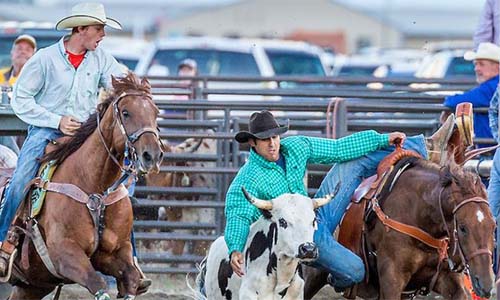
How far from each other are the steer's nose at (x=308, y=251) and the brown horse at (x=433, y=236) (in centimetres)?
92

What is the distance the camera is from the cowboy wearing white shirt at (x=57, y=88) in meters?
8.27

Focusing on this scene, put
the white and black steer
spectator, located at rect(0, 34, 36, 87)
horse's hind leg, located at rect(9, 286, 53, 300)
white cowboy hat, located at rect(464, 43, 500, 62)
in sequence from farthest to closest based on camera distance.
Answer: spectator, located at rect(0, 34, 36, 87)
white cowboy hat, located at rect(464, 43, 500, 62)
horse's hind leg, located at rect(9, 286, 53, 300)
the white and black steer

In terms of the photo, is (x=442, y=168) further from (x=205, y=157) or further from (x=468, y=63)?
(x=468, y=63)

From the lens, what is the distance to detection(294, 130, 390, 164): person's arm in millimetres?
7707

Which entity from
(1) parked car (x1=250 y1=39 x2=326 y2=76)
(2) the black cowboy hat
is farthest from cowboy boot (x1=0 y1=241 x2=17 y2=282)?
(1) parked car (x1=250 y1=39 x2=326 y2=76)

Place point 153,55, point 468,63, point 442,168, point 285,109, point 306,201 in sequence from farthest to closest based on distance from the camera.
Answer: point 468,63, point 153,55, point 285,109, point 442,168, point 306,201

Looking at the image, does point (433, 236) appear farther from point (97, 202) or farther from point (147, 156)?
point (97, 202)

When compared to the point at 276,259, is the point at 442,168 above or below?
above

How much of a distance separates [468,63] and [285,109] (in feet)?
23.8

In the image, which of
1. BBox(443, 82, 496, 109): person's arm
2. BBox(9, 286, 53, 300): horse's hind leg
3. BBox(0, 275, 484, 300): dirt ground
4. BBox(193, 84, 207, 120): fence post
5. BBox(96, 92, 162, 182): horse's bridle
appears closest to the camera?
BBox(96, 92, 162, 182): horse's bridle

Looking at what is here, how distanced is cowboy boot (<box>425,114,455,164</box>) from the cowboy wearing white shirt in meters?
1.99

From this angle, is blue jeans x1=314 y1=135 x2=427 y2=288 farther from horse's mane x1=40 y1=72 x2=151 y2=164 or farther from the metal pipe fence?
the metal pipe fence

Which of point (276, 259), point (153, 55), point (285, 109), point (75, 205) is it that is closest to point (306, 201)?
point (276, 259)

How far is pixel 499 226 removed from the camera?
321 inches
